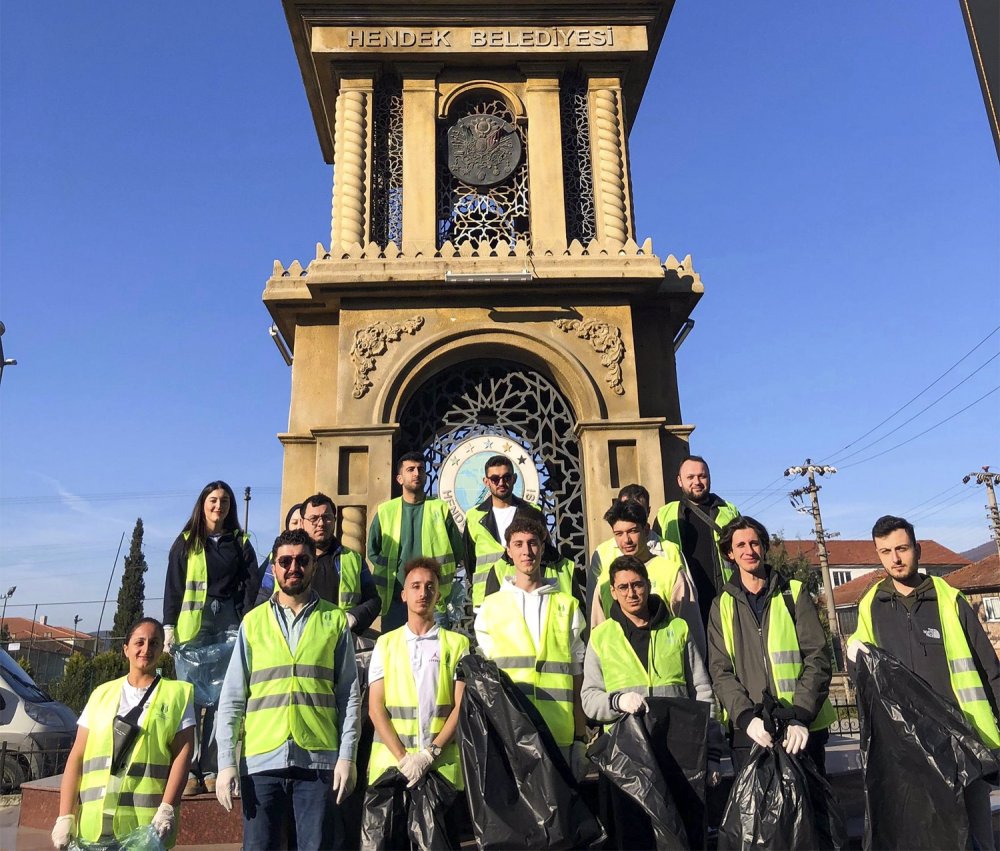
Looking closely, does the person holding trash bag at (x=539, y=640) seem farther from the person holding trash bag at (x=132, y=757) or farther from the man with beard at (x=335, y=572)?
the person holding trash bag at (x=132, y=757)

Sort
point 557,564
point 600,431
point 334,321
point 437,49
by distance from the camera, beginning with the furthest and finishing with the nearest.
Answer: point 437,49
point 334,321
point 600,431
point 557,564

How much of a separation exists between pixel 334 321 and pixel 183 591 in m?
5.37

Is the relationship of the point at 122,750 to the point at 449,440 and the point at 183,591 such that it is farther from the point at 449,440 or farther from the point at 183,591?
the point at 449,440

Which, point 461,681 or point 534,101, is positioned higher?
point 534,101

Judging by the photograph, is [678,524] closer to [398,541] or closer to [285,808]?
[398,541]

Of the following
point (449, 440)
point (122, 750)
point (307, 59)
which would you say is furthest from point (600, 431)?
point (307, 59)

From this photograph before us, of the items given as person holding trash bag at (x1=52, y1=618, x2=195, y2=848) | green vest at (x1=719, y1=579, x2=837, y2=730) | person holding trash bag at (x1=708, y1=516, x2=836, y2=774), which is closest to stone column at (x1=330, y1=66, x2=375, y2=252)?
person holding trash bag at (x1=52, y1=618, x2=195, y2=848)

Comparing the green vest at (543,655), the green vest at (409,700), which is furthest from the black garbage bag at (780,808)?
the green vest at (409,700)

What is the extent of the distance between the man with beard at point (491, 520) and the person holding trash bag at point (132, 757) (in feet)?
6.94

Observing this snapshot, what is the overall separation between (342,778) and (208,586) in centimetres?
187

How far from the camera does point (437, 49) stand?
1057 centimetres

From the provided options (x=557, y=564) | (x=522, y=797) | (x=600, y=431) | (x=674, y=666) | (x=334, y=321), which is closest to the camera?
(x=522, y=797)

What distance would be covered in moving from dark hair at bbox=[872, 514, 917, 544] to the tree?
124ft

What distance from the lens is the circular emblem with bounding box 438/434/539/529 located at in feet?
28.9
